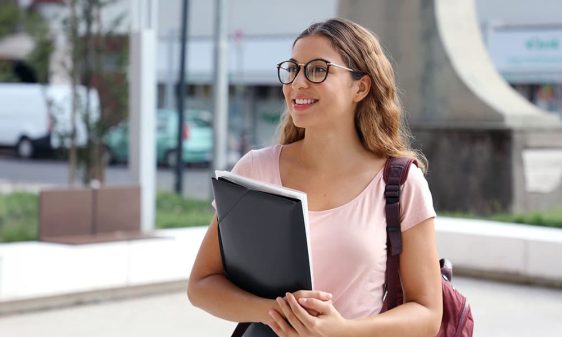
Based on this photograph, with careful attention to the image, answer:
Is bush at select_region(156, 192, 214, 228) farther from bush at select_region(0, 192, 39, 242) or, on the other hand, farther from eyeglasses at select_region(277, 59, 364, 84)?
eyeglasses at select_region(277, 59, 364, 84)

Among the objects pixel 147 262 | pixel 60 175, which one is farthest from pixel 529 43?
pixel 147 262

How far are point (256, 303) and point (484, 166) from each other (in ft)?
36.6

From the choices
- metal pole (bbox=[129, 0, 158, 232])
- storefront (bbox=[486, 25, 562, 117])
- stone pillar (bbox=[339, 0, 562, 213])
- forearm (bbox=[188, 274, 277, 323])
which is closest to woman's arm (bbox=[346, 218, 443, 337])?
forearm (bbox=[188, 274, 277, 323])

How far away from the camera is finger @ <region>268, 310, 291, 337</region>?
260 cm

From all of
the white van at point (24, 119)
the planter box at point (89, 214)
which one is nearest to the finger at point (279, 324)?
the planter box at point (89, 214)

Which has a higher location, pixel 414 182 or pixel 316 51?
pixel 316 51

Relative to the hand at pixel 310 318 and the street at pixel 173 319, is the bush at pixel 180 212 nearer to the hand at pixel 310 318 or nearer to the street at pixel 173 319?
the street at pixel 173 319

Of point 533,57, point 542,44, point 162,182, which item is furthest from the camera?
point 533,57

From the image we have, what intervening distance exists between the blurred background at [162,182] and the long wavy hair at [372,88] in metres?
0.47

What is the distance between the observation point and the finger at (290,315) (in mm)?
2557

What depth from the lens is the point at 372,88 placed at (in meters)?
2.89

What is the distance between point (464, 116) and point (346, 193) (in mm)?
11226

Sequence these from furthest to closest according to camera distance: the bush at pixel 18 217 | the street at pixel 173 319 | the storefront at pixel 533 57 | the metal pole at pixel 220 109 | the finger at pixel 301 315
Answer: the storefront at pixel 533 57
the metal pole at pixel 220 109
the bush at pixel 18 217
the street at pixel 173 319
the finger at pixel 301 315

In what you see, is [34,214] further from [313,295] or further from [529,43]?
[529,43]
